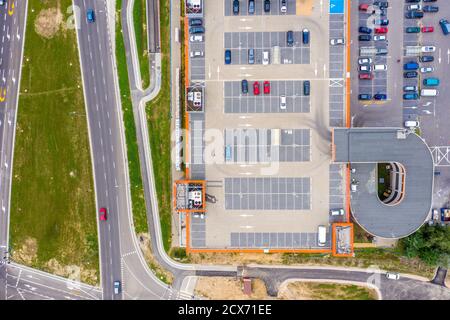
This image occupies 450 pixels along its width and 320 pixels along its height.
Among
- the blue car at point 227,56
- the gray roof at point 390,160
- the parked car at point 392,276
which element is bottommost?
the parked car at point 392,276

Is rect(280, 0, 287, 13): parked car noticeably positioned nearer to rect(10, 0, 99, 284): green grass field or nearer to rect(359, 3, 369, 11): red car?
rect(359, 3, 369, 11): red car

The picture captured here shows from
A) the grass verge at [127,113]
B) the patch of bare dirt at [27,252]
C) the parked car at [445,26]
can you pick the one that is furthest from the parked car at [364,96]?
the patch of bare dirt at [27,252]

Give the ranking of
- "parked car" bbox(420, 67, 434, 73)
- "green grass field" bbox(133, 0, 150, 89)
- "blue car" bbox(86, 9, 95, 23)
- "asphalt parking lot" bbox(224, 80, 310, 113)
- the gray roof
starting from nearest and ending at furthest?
1. the gray roof
2. "asphalt parking lot" bbox(224, 80, 310, 113)
3. "parked car" bbox(420, 67, 434, 73)
4. "blue car" bbox(86, 9, 95, 23)
5. "green grass field" bbox(133, 0, 150, 89)

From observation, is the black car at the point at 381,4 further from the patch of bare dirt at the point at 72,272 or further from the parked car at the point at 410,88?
the patch of bare dirt at the point at 72,272

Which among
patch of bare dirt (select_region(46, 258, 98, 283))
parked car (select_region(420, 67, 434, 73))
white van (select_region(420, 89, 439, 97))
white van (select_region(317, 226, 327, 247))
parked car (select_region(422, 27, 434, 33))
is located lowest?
patch of bare dirt (select_region(46, 258, 98, 283))

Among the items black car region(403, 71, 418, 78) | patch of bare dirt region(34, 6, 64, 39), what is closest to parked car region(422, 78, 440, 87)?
black car region(403, 71, 418, 78)
